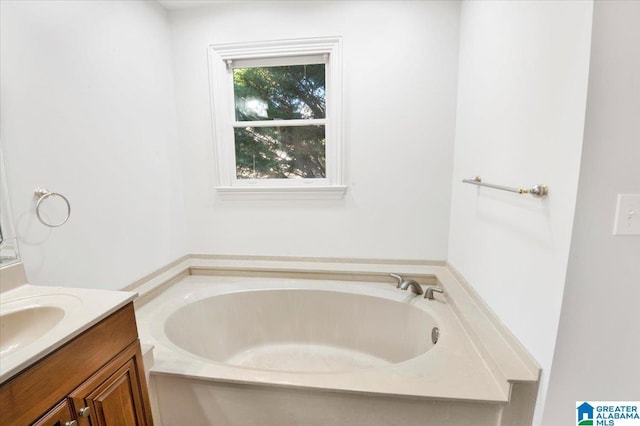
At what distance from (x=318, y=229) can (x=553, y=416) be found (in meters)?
1.53

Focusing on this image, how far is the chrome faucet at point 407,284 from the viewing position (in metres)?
1.90

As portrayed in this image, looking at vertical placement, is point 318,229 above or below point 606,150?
below

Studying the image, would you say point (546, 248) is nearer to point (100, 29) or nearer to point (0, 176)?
point (0, 176)

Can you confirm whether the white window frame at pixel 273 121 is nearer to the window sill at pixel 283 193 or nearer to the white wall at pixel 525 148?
the window sill at pixel 283 193

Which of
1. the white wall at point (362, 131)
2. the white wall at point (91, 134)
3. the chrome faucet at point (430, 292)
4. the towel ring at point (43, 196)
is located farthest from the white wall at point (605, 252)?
the white wall at point (91, 134)

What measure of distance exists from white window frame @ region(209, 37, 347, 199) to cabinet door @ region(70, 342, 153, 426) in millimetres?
1317

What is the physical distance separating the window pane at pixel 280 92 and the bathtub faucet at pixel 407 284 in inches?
49.2

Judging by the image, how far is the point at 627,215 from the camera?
2.78ft

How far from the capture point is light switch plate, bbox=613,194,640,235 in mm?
842

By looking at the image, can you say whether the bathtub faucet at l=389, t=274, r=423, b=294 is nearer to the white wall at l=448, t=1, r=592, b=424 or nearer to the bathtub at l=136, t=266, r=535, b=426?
the bathtub at l=136, t=266, r=535, b=426

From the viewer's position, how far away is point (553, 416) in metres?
1.00

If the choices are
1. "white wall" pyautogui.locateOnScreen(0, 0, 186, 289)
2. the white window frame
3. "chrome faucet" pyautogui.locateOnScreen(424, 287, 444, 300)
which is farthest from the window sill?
"chrome faucet" pyautogui.locateOnScreen(424, 287, 444, 300)

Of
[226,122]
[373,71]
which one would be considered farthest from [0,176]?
[373,71]

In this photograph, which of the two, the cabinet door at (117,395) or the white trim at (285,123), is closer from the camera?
the cabinet door at (117,395)
